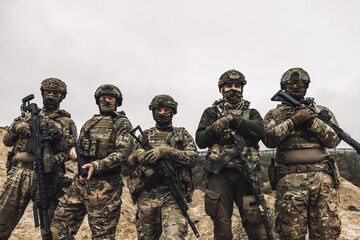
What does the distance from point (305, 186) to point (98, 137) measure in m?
3.20

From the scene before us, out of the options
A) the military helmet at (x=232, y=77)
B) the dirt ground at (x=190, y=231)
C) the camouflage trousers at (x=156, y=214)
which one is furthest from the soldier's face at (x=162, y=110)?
the dirt ground at (x=190, y=231)

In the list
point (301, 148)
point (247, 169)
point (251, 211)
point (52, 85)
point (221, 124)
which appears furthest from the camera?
point (52, 85)

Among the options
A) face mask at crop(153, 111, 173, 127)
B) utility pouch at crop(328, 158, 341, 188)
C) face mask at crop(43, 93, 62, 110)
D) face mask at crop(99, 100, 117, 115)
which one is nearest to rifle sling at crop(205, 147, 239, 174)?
face mask at crop(153, 111, 173, 127)

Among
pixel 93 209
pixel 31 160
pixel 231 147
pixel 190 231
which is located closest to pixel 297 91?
pixel 231 147

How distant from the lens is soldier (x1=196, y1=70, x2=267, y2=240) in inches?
148

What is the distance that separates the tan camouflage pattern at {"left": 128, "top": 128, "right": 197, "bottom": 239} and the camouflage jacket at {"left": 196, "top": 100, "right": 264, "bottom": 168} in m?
0.27

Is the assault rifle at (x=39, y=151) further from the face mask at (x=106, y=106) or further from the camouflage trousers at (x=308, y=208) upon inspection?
the camouflage trousers at (x=308, y=208)

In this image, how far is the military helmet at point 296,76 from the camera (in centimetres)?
431

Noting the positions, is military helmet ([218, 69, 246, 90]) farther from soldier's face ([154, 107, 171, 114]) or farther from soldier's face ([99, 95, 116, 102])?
soldier's face ([99, 95, 116, 102])

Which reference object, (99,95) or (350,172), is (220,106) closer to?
(99,95)

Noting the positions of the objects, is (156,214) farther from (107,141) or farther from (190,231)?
(190,231)

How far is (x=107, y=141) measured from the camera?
167 inches

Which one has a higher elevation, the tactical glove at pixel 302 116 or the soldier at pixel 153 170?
the tactical glove at pixel 302 116

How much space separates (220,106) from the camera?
14.2 ft
